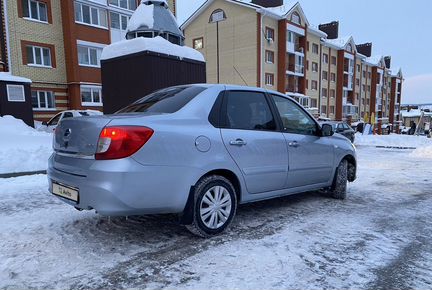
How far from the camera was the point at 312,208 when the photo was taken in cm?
486

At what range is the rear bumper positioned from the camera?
297 cm

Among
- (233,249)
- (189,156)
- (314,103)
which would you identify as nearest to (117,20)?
(189,156)

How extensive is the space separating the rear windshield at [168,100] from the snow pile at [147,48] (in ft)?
17.4

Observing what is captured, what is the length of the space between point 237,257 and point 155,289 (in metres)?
0.89

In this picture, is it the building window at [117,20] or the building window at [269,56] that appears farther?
the building window at [269,56]

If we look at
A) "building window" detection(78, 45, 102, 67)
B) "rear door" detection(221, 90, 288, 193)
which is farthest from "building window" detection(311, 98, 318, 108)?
"rear door" detection(221, 90, 288, 193)

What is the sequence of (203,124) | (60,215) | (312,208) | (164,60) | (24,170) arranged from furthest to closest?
(164,60), (24,170), (312,208), (60,215), (203,124)

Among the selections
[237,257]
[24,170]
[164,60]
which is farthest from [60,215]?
[164,60]

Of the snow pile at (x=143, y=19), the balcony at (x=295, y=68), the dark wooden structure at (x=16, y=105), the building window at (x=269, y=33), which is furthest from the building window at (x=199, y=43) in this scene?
the snow pile at (x=143, y=19)

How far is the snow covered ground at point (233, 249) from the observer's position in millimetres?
2697

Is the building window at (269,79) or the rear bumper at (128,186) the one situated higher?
the building window at (269,79)

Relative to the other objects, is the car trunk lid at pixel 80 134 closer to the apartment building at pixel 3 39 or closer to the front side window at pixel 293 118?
the front side window at pixel 293 118

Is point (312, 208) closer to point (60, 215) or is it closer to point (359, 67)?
point (60, 215)

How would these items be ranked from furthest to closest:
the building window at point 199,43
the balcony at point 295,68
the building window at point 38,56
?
1. the balcony at point 295,68
2. the building window at point 199,43
3. the building window at point 38,56
